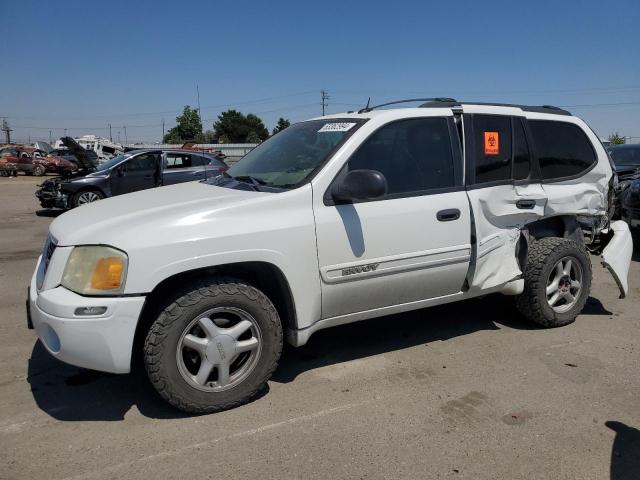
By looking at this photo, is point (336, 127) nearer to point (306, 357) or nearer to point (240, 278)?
point (240, 278)

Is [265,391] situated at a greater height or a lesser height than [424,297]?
lesser

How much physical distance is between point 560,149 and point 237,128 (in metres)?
87.9

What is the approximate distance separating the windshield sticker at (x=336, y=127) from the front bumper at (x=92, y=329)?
5.79 feet

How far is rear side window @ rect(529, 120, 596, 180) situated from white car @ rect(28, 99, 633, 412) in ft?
0.04

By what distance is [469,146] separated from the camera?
3855mm

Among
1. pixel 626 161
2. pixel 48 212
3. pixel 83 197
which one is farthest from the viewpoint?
pixel 48 212

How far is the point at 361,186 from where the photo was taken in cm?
314

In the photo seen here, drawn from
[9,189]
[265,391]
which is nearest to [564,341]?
[265,391]

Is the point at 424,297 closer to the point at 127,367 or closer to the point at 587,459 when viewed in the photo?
the point at 587,459

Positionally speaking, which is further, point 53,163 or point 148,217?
point 53,163

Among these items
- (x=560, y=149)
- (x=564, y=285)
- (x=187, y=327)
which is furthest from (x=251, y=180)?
(x=564, y=285)

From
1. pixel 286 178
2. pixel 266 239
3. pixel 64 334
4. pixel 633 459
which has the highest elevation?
pixel 286 178

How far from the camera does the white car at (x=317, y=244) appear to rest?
9.10ft

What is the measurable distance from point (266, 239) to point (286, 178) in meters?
0.58
